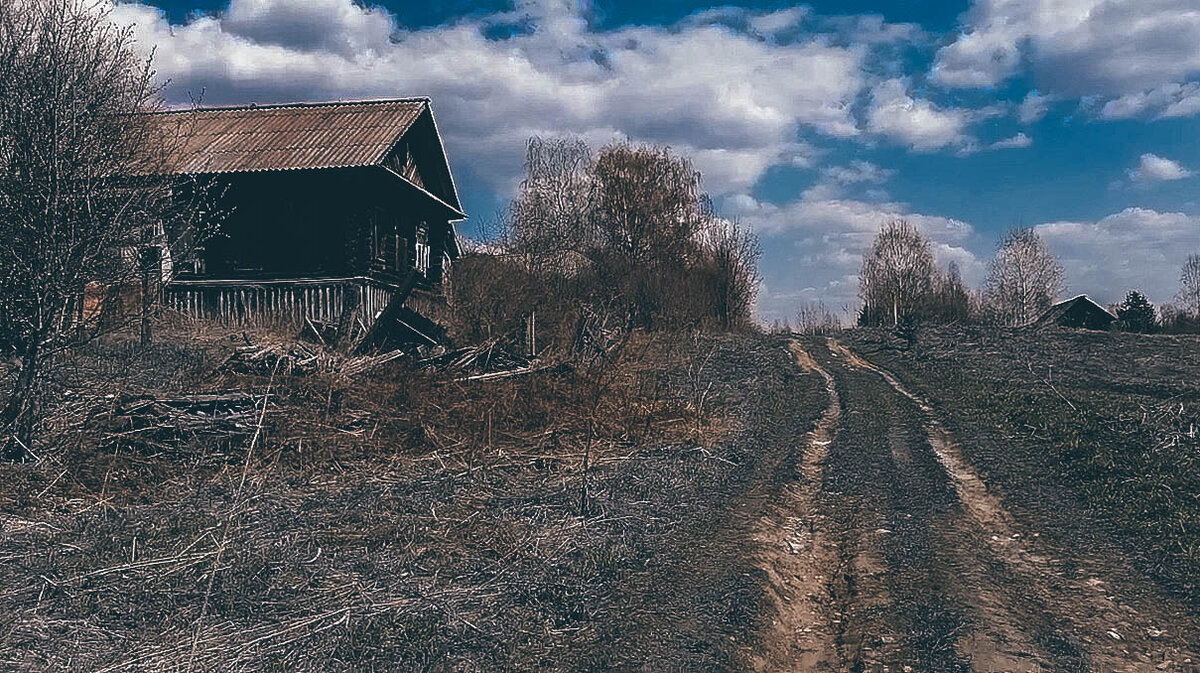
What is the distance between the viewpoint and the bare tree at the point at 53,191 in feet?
30.5

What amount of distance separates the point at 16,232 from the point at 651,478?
7427 millimetres

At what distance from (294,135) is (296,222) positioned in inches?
93.3

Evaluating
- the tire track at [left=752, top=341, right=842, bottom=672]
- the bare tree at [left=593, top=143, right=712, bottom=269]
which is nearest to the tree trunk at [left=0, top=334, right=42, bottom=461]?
the tire track at [left=752, top=341, right=842, bottom=672]

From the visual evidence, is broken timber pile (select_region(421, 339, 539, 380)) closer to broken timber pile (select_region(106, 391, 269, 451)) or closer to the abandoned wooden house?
broken timber pile (select_region(106, 391, 269, 451))

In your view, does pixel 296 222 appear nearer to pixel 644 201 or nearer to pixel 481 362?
pixel 481 362

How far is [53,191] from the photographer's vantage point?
367 inches

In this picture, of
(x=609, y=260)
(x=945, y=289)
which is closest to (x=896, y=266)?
(x=945, y=289)

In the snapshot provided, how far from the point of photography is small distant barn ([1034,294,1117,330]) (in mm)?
42281

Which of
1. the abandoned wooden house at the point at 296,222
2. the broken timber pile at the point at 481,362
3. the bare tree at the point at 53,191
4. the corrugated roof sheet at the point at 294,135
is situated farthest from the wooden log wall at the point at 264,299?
the bare tree at the point at 53,191

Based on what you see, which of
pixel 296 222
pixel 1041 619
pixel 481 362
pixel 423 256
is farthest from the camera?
pixel 423 256

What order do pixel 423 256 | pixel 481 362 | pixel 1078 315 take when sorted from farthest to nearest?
1. pixel 1078 315
2. pixel 423 256
3. pixel 481 362

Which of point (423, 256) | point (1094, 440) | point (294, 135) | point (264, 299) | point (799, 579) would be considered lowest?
point (799, 579)

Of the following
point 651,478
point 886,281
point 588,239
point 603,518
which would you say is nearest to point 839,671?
point 603,518

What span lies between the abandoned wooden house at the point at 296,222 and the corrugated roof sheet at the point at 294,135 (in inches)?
1.3
